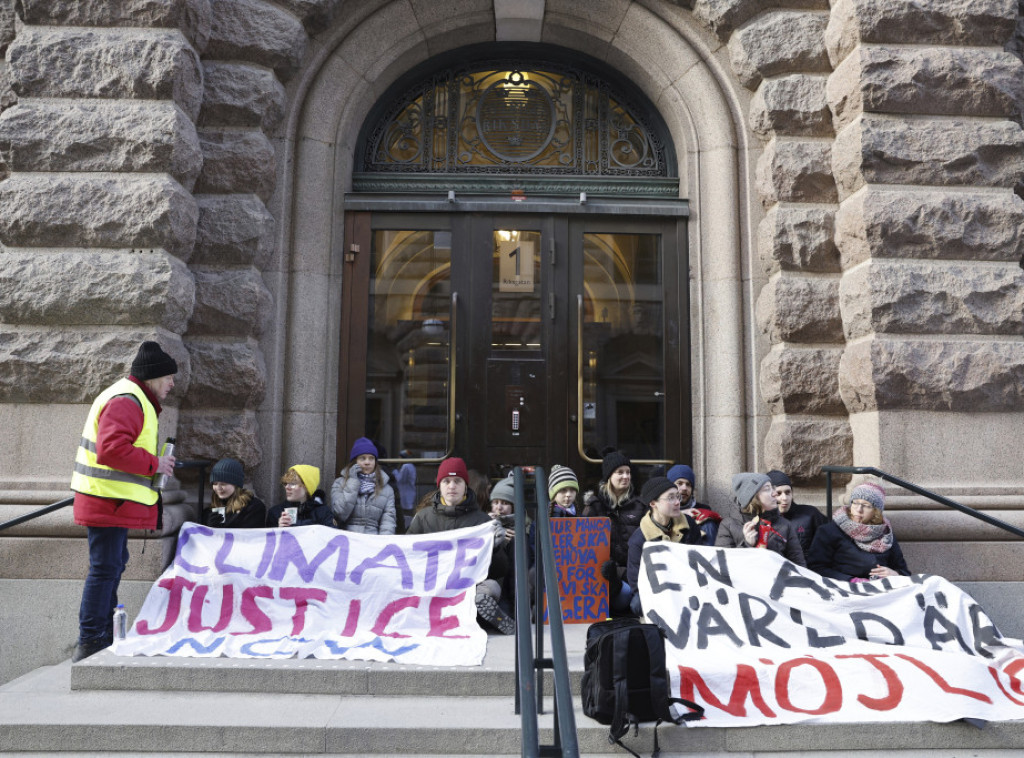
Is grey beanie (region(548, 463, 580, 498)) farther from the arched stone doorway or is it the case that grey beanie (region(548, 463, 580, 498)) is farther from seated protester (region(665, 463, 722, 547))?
the arched stone doorway

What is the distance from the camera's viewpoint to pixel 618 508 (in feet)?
23.7

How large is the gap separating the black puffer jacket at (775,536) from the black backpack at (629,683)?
6.72ft

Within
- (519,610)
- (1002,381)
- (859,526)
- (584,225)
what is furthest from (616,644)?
(584,225)

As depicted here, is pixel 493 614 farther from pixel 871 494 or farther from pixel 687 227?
pixel 687 227

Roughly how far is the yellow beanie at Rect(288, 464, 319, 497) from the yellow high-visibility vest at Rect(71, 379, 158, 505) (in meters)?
1.46

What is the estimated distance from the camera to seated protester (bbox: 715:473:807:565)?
649 centimetres

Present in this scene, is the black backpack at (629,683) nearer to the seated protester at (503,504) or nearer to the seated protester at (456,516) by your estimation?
the seated protester at (456,516)

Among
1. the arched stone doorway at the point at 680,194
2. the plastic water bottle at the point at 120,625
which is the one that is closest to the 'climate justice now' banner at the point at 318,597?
the plastic water bottle at the point at 120,625

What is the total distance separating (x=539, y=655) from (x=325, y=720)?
4.08 ft

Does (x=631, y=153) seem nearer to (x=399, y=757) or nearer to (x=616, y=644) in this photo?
(x=616, y=644)

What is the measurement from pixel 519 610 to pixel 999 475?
515 cm

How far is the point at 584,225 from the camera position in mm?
8898

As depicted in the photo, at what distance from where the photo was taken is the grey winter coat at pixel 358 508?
7.38 meters

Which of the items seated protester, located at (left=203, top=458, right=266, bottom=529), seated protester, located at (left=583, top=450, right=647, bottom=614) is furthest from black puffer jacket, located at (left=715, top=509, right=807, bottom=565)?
seated protester, located at (left=203, top=458, right=266, bottom=529)
